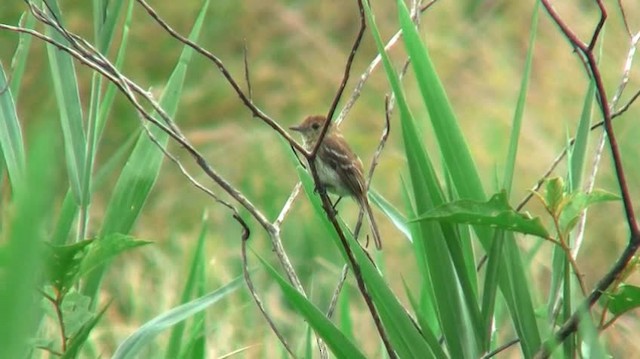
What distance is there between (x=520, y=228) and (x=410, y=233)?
1.13ft

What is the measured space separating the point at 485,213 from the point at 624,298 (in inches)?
8.3

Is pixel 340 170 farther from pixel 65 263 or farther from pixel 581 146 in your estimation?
pixel 65 263

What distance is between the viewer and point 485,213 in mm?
1613

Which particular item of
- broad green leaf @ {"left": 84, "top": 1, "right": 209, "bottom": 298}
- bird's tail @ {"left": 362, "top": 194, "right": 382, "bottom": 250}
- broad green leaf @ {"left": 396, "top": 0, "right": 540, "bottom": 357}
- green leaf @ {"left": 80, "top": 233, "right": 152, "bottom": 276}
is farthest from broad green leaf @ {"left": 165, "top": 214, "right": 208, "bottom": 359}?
broad green leaf @ {"left": 396, "top": 0, "right": 540, "bottom": 357}

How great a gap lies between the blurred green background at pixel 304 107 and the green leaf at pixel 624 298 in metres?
2.42

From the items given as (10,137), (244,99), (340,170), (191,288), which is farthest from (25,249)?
(340,170)

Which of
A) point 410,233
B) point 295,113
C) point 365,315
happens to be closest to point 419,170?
point 410,233

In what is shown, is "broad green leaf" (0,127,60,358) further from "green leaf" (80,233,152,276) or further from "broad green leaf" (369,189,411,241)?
"broad green leaf" (369,189,411,241)

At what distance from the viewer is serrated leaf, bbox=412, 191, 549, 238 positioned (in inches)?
63.3

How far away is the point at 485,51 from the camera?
→ 6.33 meters

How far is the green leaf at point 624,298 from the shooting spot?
1644 millimetres

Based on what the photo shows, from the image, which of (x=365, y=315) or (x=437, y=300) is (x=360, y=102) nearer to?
(x=365, y=315)

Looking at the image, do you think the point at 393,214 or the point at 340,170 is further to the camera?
the point at 340,170

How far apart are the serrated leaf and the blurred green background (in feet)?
8.08
